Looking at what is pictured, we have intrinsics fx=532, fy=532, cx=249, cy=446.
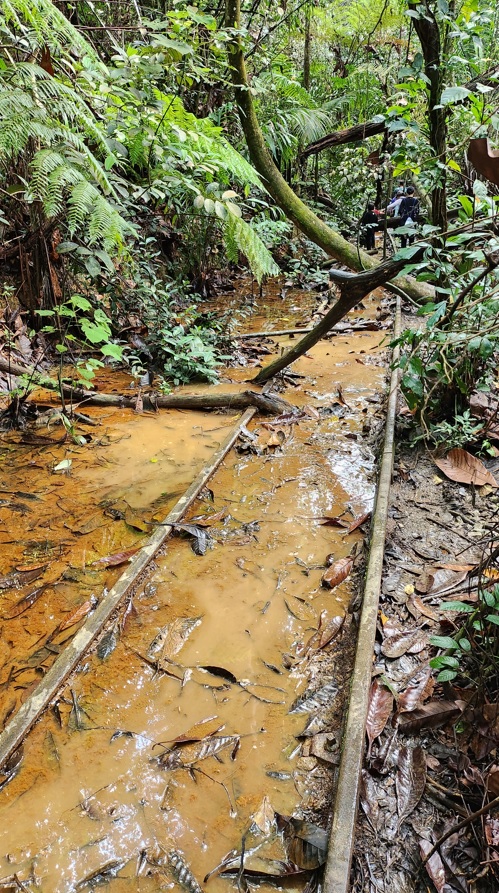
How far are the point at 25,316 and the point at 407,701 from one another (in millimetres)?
4586

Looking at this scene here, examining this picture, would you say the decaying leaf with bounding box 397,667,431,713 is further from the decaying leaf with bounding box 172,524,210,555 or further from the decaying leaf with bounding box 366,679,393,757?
the decaying leaf with bounding box 172,524,210,555

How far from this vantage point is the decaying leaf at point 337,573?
258cm

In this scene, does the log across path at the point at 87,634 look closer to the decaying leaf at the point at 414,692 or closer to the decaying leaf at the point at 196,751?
the decaying leaf at the point at 196,751

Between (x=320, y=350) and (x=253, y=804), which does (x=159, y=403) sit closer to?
(x=320, y=350)

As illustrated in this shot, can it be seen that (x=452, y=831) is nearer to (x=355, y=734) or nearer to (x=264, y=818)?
(x=355, y=734)

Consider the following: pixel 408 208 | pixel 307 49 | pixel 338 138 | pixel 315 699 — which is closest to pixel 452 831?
pixel 315 699

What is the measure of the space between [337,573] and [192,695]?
0.93 m

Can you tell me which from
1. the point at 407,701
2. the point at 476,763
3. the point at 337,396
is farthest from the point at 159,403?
the point at 476,763

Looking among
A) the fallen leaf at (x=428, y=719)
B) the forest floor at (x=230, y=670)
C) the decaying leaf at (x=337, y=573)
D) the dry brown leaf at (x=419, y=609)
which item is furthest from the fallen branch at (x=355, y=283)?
the fallen leaf at (x=428, y=719)

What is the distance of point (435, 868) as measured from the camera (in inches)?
56.6

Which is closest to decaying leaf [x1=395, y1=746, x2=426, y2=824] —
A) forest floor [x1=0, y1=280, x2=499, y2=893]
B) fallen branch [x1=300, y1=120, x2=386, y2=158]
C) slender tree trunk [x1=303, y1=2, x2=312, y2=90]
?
forest floor [x1=0, y1=280, x2=499, y2=893]

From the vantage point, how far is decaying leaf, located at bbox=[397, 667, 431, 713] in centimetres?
Result: 190

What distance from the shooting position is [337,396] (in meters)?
4.77

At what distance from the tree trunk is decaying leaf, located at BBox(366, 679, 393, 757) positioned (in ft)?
12.5
